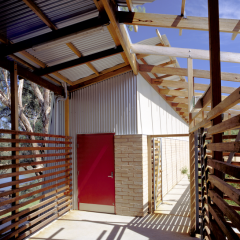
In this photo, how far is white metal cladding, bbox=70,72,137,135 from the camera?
6945 mm

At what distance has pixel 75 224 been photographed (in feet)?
19.7

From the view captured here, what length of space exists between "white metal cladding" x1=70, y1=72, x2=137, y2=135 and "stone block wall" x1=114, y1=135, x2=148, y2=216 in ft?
1.22

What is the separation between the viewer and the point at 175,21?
4.33 m

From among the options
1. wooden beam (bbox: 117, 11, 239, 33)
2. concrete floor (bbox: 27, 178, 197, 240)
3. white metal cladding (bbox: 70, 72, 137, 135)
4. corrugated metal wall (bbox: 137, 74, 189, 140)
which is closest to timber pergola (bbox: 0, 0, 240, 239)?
wooden beam (bbox: 117, 11, 239, 33)

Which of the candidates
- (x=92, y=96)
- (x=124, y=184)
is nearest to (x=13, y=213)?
(x=124, y=184)

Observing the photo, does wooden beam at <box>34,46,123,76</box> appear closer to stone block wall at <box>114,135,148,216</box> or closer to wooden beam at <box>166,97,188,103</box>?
stone block wall at <box>114,135,148,216</box>

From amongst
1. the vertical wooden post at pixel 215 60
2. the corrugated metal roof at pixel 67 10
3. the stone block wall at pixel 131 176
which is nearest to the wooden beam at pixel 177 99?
the stone block wall at pixel 131 176

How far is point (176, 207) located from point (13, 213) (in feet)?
17.1

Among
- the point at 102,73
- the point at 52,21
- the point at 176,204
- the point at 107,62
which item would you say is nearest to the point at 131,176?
the point at 176,204

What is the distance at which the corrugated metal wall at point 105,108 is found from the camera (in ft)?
22.8

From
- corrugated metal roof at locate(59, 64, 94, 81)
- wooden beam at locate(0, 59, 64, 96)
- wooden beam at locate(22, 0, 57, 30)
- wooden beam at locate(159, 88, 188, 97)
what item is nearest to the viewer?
wooden beam at locate(22, 0, 57, 30)

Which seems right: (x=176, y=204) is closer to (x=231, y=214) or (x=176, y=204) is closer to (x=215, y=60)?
(x=215, y=60)

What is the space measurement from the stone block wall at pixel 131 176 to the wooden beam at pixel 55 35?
3.54 meters

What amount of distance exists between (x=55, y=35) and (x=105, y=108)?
3277mm
